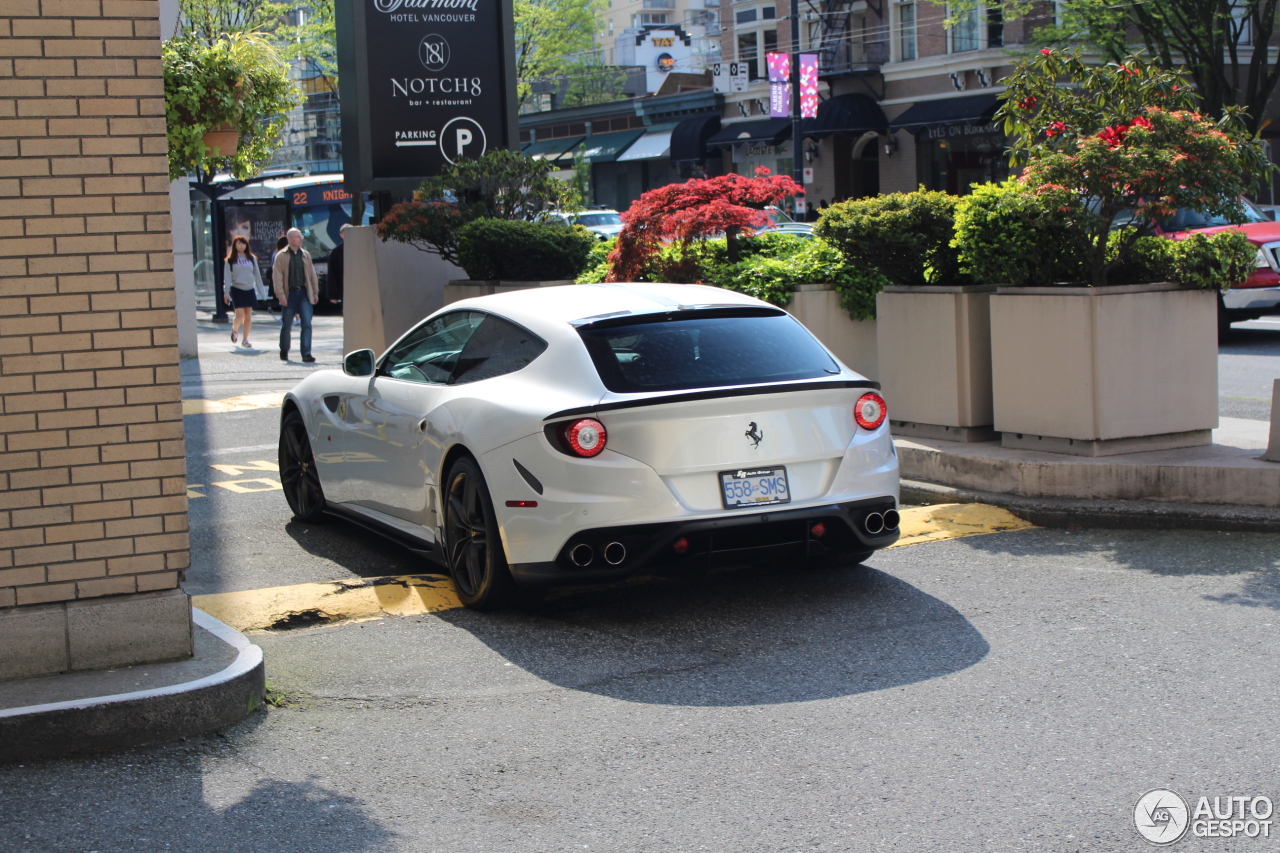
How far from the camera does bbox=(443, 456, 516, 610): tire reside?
615 centimetres

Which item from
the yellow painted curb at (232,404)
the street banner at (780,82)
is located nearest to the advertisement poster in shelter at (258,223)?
the street banner at (780,82)

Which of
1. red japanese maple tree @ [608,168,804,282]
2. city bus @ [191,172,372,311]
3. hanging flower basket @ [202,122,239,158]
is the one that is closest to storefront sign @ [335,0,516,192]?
red japanese maple tree @ [608,168,804,282]

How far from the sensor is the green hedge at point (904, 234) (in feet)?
30.9

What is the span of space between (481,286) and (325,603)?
6.98 meters

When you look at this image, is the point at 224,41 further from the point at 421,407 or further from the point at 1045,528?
the point at 1045,528

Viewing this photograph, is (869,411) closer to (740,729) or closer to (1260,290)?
(740,729)

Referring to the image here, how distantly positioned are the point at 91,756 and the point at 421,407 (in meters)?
2.68

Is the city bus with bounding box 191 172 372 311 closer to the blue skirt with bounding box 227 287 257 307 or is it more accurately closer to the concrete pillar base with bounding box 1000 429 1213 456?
the blue skirt with bounding box 227 287 257 307

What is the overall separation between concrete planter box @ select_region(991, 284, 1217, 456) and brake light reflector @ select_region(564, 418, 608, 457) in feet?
11.8

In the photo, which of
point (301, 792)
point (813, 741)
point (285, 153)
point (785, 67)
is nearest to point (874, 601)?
point (813, 741)

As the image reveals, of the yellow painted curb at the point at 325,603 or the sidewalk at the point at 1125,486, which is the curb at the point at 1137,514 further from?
the yellow painted curb at the point at 325,603

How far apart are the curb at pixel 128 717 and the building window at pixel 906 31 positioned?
140 ft

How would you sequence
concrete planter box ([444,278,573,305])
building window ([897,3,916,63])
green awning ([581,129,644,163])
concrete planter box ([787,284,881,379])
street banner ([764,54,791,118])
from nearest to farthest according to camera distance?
concrete planter box ([787,284,881,379]) < concrete planter box ([444,278,573,305]) < street banner ([764,54,791,118]) < building window ([897,3,916,63]) < green awning ([581,129,644,163])

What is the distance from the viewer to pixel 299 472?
8.59 meters
